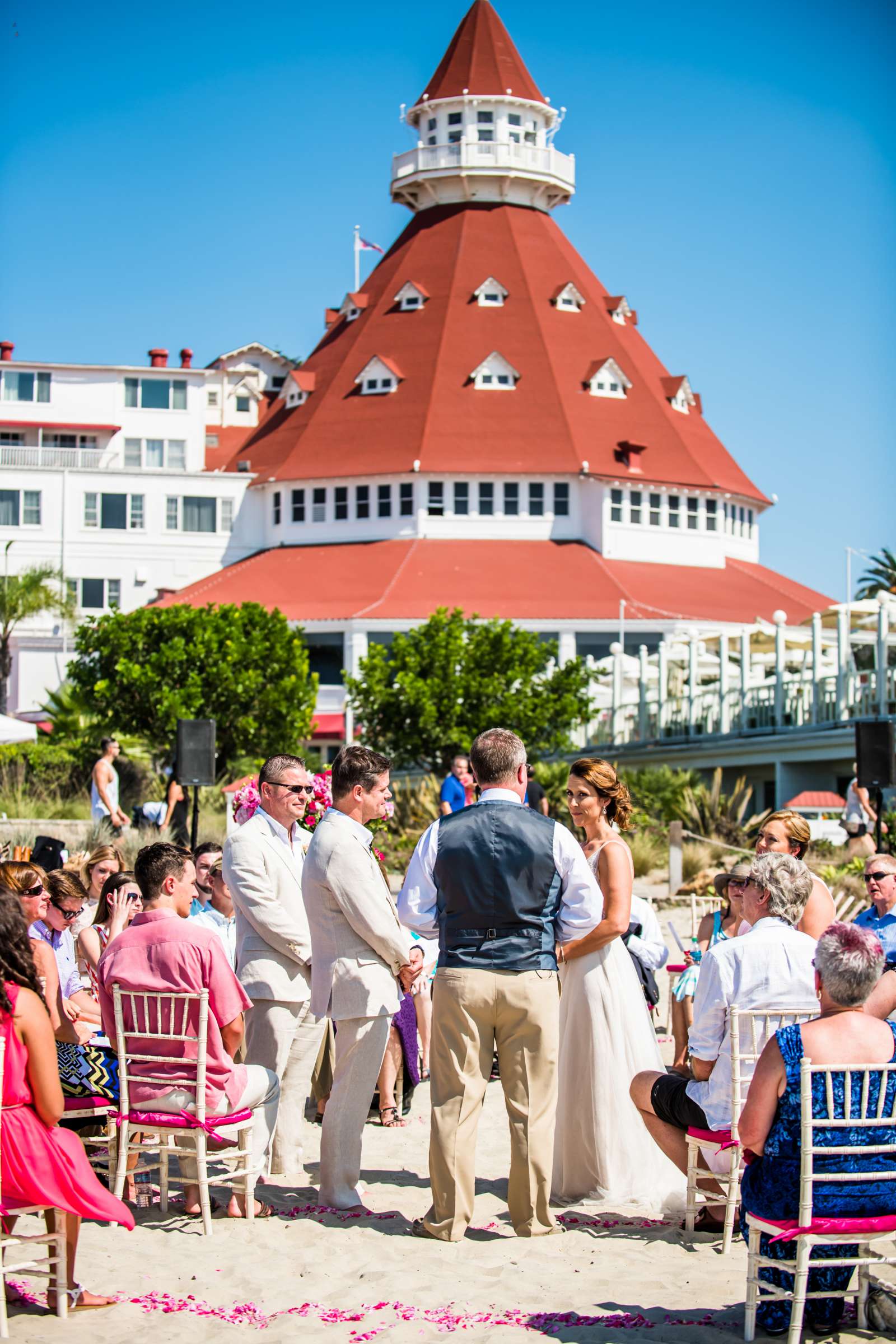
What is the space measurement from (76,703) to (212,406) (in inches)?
1552

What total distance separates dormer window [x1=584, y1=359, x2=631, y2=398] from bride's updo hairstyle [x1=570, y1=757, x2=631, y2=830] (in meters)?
50.5

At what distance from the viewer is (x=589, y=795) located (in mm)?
7488

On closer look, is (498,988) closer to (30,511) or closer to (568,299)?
(30,511)

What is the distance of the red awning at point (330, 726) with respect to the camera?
157 feet

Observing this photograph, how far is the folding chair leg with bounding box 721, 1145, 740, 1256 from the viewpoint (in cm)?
650

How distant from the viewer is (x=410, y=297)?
5894cm

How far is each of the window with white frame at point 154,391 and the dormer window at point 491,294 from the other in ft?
37.5

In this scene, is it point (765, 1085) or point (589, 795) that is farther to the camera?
point (589, 795)

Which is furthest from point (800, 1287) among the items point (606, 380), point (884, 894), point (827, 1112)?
point (606, 380)

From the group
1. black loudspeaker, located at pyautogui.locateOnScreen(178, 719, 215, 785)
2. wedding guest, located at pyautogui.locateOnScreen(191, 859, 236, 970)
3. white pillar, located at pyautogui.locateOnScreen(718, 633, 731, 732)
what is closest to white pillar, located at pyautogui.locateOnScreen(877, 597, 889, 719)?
white pillar, located at pyautogui.locateOnScreen(718, 633, 731, 732)

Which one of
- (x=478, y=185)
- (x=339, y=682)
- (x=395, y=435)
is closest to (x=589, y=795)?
(x=339, y=682)

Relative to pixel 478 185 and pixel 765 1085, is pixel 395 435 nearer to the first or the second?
pixel 478 185

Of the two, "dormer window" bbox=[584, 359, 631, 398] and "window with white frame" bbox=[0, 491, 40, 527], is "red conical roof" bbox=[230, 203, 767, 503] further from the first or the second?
"window with white frame" bbox=[0, 491, 40, 527]

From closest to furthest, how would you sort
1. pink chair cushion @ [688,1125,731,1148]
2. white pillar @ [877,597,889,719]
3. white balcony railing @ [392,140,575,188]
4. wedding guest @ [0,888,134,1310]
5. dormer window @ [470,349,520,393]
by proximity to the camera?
wedding guest @ [0,888,134,1310] → pink chair cushion @ [688,1125,731,1148] → white pillar @ [877,597,889,719] → dormer window @ [470,349,520,393] → white balcony railing @ [392,140,575,188]
